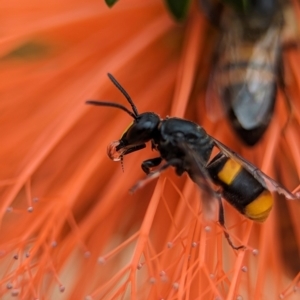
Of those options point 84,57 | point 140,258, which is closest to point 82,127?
point 84,57

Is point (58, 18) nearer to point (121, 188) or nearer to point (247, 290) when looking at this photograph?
point (121, 188)

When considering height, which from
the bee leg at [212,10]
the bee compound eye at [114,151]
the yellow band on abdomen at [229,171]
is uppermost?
the bee leg at [212,10]

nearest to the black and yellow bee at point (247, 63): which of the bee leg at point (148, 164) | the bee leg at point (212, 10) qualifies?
the bee leg at point (212, 10)

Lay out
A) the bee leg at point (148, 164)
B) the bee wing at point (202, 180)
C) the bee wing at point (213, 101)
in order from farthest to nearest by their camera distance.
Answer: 1. the bee wing at point (213, 101)
2. the bee leg at point (148, 164)
3. the bee wing at point (202, 180)

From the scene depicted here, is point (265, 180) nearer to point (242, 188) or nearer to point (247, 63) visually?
point (242, 188)

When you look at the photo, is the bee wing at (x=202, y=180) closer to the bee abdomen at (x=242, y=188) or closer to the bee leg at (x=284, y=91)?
the bee abdomen at (x=242, y=188)

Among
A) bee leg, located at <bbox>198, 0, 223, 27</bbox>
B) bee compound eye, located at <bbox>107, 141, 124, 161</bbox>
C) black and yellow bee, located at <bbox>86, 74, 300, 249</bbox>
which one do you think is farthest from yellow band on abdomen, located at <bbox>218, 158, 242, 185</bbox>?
bee leg, located at <bbox>198, 0, 223, 27</bbox>
